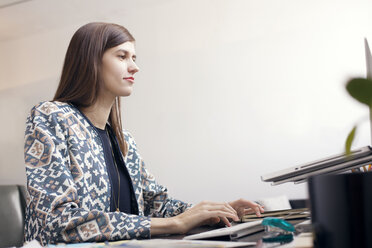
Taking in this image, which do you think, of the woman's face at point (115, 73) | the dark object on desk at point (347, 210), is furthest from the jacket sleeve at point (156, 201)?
the dark object on desk at point (347, 210)

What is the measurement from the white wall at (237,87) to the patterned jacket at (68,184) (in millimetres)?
1435

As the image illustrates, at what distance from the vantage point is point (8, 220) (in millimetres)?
2674

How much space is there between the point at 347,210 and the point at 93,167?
0.95m

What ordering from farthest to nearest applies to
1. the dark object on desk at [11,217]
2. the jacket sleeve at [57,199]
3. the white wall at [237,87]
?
the white wall at [237,87]
the dark object on desk at [11,217]
the jacket sleeve at [57,199]

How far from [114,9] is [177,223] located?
2.61 meters

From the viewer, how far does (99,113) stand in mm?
1524

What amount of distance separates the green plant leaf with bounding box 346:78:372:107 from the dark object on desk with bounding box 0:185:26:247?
2561 mm

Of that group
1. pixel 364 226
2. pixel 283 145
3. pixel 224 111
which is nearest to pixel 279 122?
pixel 283 145

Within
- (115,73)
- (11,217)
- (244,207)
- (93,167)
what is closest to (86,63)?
(115,73)

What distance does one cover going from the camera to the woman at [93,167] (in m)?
0.99

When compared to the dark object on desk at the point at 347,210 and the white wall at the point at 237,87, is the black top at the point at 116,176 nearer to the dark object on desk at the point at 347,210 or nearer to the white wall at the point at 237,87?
the dark object on desk at the point at 347,210

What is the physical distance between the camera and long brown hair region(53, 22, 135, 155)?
1465mm

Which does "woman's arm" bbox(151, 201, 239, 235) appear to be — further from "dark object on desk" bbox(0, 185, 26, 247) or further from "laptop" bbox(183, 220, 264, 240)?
"dark object on desk" bbox(0, 185, 26, 247)

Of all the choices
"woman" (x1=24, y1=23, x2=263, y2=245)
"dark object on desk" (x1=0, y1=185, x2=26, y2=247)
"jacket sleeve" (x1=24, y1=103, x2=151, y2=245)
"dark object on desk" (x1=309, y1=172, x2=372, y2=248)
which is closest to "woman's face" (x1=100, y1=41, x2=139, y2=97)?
"woman" (x1=24, y1=23, x2=263, y2=245)
